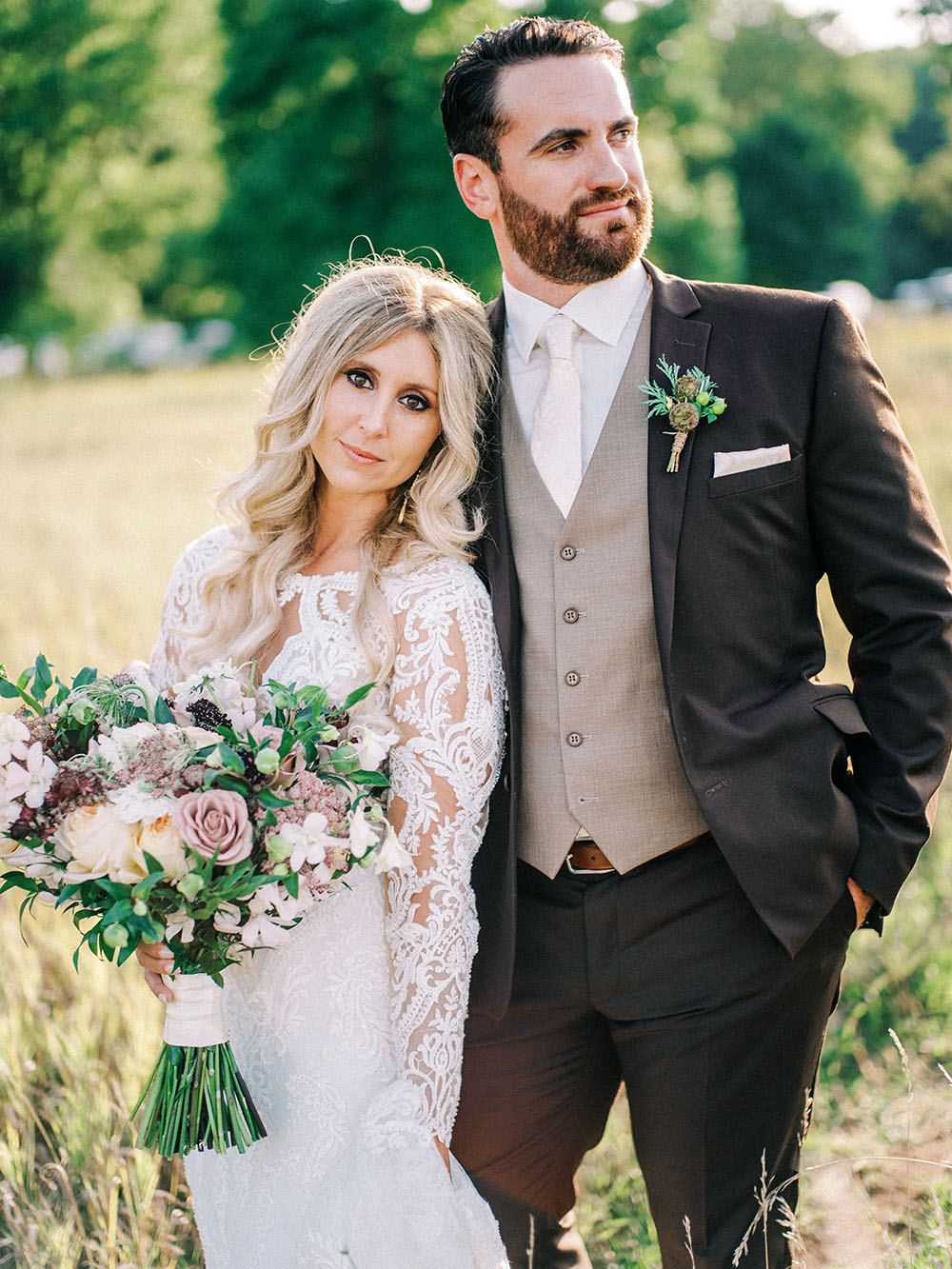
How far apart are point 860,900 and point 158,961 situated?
53.5 inches

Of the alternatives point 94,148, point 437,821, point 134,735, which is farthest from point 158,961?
point 94,148

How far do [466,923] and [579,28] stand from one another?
6.00 ft

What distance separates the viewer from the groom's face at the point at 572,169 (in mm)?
2324

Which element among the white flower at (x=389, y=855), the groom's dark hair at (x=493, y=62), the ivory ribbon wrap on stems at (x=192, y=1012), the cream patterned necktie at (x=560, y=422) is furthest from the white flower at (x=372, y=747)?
the groom's dark hair at (x=493, y=62)

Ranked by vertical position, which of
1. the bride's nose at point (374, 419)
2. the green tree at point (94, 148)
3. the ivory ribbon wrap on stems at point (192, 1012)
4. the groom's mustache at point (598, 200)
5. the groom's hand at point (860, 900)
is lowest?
the groom's hand at point (860, 900)

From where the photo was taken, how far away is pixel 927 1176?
9.68ft

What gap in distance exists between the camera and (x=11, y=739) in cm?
190

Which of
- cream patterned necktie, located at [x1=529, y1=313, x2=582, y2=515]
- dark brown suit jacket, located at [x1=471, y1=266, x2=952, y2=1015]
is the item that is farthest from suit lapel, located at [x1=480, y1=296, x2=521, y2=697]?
cream patterned necktie, located at [x1=529, y1=313, x2=582, y2=515]

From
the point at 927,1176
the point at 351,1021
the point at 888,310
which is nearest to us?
the point at 351,1021

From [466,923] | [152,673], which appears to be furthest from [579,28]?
[466,923]

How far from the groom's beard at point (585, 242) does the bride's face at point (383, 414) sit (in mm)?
305

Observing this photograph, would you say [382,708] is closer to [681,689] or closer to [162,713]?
[162,713]

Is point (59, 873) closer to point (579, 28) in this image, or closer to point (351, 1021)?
point (351, 1021)

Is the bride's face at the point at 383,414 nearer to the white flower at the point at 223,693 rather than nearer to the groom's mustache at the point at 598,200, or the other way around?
the groom's mustache at the point at 598,200
